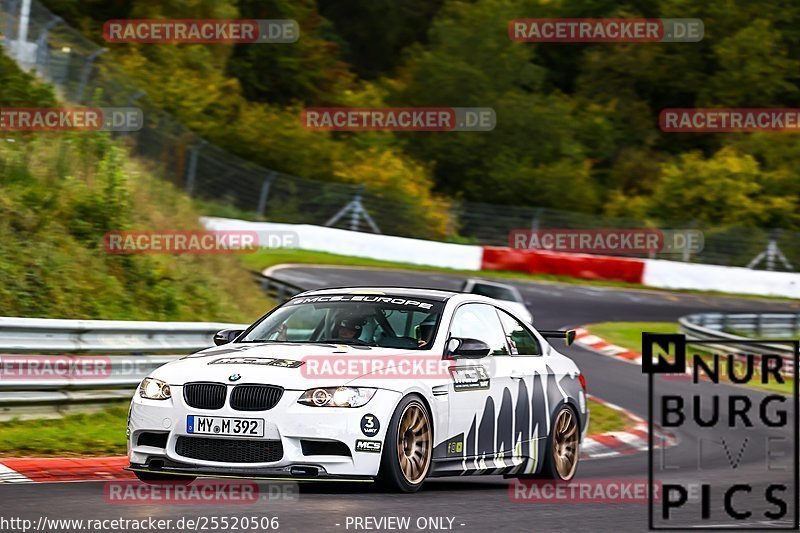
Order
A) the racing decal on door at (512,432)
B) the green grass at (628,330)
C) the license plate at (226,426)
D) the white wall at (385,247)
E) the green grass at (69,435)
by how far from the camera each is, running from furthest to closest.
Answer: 1. the white wall at (385,247)
2. the green grass at (628,330)
3. the green grass at (69,435)
4. the racing decal on door at (512,432)
5. the license plate at (226,426)

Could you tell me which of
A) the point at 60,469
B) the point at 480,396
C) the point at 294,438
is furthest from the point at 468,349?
the point at 60,469

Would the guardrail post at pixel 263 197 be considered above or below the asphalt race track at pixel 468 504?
above

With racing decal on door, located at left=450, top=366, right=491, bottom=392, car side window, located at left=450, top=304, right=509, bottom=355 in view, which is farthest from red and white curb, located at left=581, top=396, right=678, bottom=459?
racing decal on door, located at left=450, top=366, right=491, bottom=392

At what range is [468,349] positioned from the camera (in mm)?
9125

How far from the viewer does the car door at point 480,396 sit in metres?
9.28

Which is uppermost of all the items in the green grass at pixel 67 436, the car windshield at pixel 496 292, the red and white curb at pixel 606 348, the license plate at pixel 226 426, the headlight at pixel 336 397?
the car windshield at pixel 496 292

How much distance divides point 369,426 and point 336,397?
271mm

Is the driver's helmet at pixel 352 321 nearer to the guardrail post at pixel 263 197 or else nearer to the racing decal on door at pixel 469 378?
the racing decal on door at pixel 469 378

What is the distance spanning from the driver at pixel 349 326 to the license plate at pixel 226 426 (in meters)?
1.36

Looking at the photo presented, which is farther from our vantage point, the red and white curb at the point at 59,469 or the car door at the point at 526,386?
the car door at the point at 526,386

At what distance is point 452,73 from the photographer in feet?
192

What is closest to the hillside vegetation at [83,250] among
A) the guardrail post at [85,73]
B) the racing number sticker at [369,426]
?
the guardrail post at [85,73]

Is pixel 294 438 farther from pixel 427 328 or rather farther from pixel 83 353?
pixel 83 353

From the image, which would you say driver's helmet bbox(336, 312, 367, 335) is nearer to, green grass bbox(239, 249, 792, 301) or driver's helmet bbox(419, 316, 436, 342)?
driver's helmet bbox(419, 316, 436, 342)
